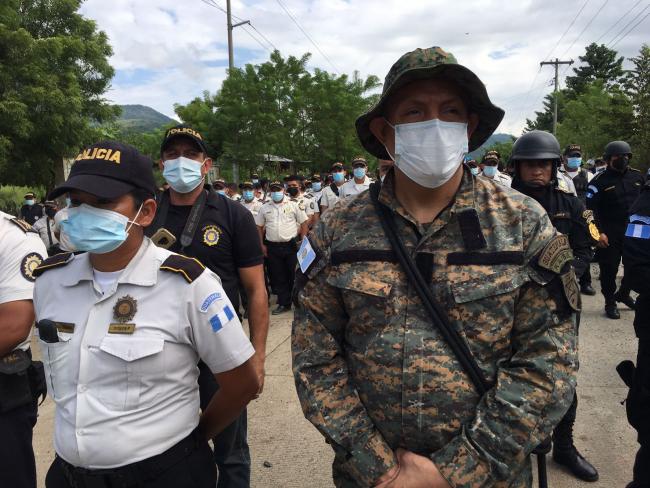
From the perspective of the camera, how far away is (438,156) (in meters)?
1.50

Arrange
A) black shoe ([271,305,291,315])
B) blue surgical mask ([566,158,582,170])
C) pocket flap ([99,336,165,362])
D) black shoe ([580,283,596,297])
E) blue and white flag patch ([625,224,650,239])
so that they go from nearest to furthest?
pocket flap ([99,336,165,362]), blue and white flag patch ([625,224,650,239]), black shoe ([580,283,596,297]), black shoe ([271,305,291,315]), blue surgical mask ([566,158,582,170])

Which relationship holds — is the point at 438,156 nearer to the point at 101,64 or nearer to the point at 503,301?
the point at 503,301

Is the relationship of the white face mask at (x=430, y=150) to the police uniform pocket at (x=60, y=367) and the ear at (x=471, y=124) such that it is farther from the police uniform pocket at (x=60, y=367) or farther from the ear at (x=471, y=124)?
the police uniform pocket at (x=60, y=367)

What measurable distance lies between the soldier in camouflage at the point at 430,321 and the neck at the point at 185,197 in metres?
1.29

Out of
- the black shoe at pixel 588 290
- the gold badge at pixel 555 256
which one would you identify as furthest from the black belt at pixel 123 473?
the black shoe at pixel 588 290

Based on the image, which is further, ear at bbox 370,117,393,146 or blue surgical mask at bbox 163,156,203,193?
blue surgical mask at bbox 163,156,203,193

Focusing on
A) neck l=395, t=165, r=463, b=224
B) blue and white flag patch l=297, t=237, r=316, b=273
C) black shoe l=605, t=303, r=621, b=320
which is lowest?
black shoe l=605, t=303, r=621, b=320

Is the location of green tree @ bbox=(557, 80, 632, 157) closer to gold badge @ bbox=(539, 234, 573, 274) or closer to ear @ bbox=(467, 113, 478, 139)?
ear @ bbox=(467, 113, 478, 139)

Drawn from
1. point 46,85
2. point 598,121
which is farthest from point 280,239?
point 598,121

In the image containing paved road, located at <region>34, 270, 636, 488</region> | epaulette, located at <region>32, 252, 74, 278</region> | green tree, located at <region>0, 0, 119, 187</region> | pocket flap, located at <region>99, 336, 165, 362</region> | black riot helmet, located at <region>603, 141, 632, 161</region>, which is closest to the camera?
pocket flap, located at <region>99, 336, 165, 362</region>

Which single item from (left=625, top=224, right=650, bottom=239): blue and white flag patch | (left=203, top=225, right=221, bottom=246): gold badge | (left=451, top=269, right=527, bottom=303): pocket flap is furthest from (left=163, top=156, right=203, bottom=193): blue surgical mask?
(left=625, top=224, right=650, bottom=239): blue and white flag patch

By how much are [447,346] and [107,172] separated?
1.28 meters

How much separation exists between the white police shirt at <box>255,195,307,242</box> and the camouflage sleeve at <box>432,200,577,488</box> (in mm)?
6154

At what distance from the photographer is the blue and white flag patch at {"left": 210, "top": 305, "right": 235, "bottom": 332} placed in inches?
64.7
